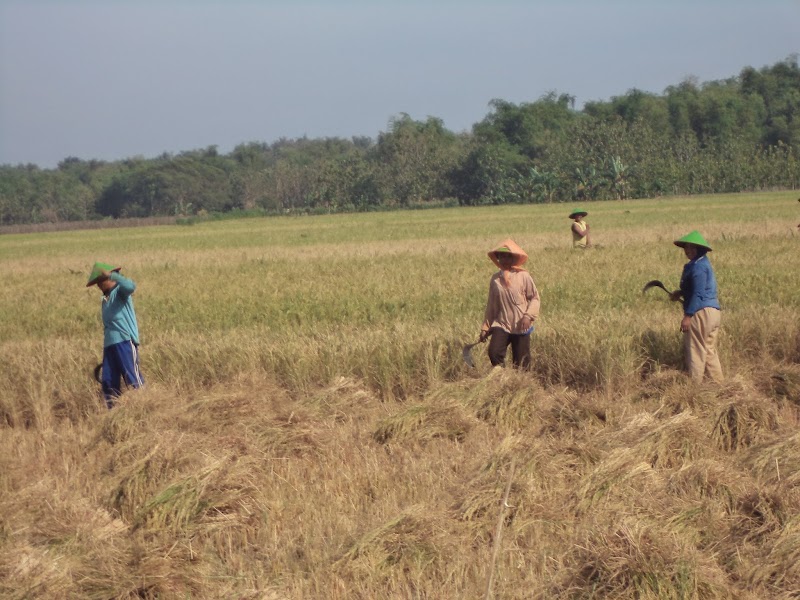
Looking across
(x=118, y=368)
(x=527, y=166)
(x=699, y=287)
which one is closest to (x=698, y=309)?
(x=699, y=287)

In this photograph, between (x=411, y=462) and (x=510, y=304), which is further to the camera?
(x=510, y=304)

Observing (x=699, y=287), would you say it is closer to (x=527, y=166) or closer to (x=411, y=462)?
(x=411, y=462)

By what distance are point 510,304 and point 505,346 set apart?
41 centimetres

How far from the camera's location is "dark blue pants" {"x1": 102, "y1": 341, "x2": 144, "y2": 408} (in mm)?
8430

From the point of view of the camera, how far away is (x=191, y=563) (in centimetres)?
518

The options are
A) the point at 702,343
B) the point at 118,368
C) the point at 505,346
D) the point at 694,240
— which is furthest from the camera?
the point at 118,368

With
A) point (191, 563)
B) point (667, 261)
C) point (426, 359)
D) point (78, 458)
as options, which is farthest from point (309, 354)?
point (667, 261)

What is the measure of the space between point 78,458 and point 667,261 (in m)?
13.3

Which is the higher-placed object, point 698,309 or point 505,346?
point 698,309

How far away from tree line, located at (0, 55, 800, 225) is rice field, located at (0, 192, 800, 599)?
6444cm

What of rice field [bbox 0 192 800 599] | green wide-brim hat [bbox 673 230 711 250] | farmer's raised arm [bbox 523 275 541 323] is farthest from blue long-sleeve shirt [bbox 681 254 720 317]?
farmer's raised arm [bbox 523 275 541 323]

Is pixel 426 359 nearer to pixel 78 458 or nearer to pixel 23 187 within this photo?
pixel 78 458

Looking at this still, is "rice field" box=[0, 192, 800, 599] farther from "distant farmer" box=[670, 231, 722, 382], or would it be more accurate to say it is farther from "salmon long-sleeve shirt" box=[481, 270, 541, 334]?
"salmon long-sleeve shirt" box=[481, 270, 541, 334]

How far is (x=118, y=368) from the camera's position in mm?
8555
